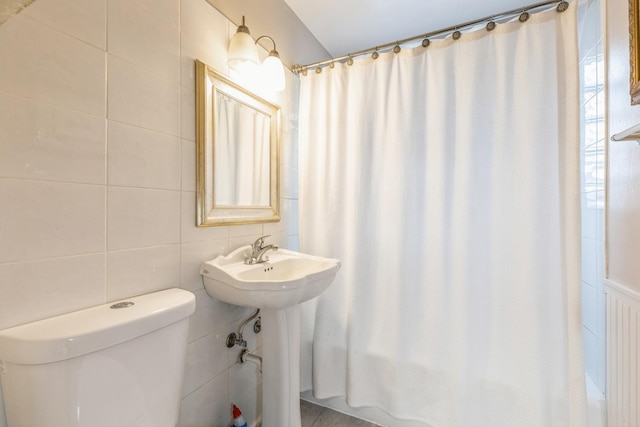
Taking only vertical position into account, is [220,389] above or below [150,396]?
below

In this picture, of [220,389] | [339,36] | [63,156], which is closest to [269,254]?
[220,389]

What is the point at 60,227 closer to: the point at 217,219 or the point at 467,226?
the point at 217,219

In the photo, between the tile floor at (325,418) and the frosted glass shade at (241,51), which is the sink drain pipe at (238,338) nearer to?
the tile floor at (325,418)

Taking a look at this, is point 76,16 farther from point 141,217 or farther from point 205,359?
point 205,359

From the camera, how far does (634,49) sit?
85 centimetres

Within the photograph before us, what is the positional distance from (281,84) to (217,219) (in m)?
0.72

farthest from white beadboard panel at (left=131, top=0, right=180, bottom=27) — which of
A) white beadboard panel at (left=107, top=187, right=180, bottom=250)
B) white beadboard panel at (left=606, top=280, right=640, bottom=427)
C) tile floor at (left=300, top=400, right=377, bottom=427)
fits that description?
tile floor at (left=300, top=400, right=377, bottom=427)

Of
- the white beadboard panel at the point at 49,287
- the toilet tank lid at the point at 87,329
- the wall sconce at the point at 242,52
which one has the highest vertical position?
the wall sconce at the point at 242,52

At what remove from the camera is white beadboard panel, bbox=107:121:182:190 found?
83cm

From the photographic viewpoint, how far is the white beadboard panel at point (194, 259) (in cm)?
104

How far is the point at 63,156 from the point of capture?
72cm

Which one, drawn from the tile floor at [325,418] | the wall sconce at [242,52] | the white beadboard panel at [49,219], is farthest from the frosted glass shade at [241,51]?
the tile floor at [325,418]

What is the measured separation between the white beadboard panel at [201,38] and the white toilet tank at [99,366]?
811 mm

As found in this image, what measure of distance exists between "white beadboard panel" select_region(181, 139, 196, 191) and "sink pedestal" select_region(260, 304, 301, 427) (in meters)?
0.58
